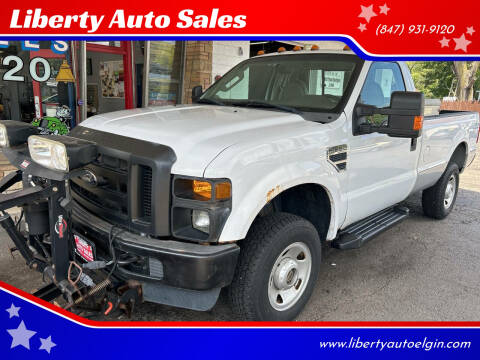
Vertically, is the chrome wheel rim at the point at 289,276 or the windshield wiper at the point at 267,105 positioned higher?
the windshield wiper at the point at 267,105

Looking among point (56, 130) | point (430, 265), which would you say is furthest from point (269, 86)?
point (56, 130)

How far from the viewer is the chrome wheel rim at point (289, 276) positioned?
2.85m

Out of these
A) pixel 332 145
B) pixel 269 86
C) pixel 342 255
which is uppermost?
pixel 269 86

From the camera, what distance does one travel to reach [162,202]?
2387 millimetres

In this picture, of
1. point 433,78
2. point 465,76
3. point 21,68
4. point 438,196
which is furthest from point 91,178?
point 433,78

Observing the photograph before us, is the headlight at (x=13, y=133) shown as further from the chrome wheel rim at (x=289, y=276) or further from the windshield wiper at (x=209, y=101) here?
the chrome wheel rim at (x=289, y=276)

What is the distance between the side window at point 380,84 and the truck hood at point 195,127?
2.50 feet

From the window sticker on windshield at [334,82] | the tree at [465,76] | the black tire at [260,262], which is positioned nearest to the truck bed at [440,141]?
the window sticker on windshield at [334,82]

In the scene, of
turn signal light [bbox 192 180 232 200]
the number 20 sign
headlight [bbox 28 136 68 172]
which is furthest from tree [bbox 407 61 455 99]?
headlight [bbox 28 136 68 172]

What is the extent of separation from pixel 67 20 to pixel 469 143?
16.4ft

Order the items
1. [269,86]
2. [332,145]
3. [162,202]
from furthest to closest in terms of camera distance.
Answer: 1. [269,86]
2. [332,145]
3. [162,202]

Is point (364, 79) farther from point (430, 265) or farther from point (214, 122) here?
point (430, 265)

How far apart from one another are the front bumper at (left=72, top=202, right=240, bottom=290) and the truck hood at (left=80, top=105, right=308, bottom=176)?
0.43 metres

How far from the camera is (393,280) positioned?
12.2 ft
